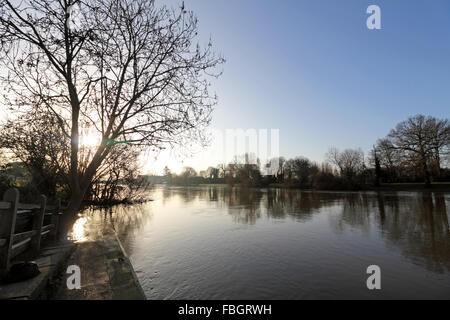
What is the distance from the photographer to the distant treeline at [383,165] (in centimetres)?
3812

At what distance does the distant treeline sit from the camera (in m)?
38.1

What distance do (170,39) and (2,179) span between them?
8.95 metres

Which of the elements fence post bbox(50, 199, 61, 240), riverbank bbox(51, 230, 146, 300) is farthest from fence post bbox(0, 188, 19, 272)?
fence post bbox(50, 199, 61, 240)

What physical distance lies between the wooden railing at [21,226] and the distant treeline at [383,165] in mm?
48630

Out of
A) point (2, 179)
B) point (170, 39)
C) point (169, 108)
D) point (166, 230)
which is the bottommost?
point (166, 230)

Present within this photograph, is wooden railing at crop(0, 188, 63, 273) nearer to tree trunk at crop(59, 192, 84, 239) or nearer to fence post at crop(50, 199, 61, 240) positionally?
fence post at crop(50, 199, 61, 240)

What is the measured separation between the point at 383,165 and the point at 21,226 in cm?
6317

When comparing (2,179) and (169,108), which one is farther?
(2,179)

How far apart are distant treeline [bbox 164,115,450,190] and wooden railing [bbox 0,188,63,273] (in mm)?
48630

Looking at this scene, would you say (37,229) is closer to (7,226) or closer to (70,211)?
(70,211)

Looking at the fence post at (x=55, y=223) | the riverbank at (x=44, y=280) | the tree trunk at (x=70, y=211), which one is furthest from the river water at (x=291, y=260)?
the fence post at (x=55, y=223)
